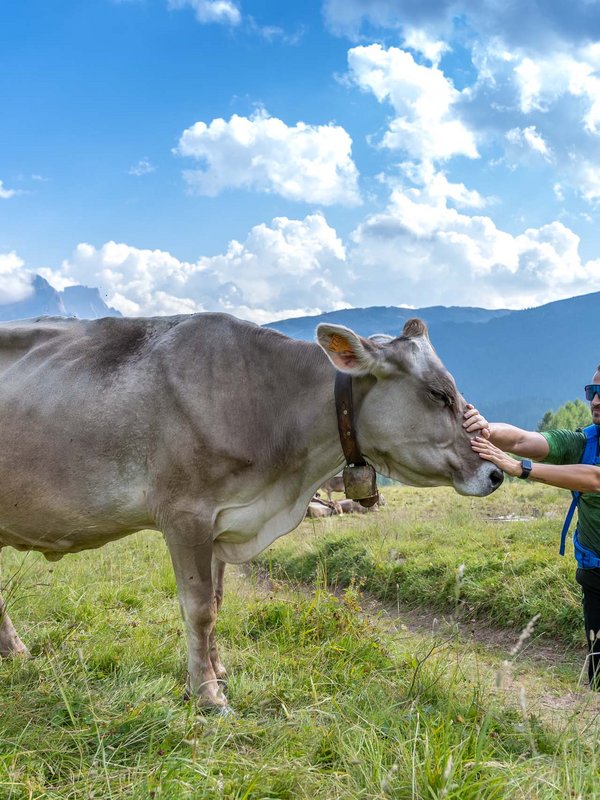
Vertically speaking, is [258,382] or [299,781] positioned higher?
[258,382]

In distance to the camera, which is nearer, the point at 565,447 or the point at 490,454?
the point at 490,454

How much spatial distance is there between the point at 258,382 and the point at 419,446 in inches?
53.5

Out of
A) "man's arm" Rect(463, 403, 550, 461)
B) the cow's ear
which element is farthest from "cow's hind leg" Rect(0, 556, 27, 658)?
"man's arm" Rect(463, 403, 550, 461)

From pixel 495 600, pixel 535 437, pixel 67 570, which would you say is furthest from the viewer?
pixel 67 570

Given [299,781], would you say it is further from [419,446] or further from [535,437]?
[535,437]

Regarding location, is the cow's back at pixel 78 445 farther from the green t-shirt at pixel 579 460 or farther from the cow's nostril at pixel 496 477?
the green t-shirt at pixel 579 460

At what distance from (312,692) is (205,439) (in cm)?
201

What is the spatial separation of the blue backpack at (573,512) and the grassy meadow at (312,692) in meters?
1.02

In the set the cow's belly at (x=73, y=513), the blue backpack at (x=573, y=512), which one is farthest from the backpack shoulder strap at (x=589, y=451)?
the cow's belly at (x=73, y=513)

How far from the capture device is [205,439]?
16.2ft

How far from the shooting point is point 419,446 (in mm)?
5094

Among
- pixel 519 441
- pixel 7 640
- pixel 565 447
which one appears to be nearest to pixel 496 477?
pixel 519 441

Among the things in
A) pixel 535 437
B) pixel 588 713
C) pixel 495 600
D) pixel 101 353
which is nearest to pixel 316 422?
pixel 101 353

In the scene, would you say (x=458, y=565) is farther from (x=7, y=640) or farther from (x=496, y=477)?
(x=7, y=640)
